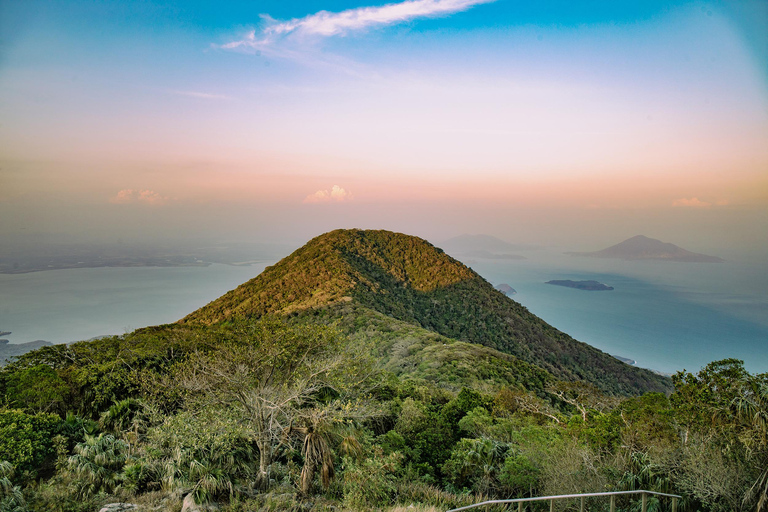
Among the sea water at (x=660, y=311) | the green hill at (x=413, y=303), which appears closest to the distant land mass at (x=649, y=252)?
the sea water at (x=660, y=311)

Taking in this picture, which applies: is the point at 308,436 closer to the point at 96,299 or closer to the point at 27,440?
the point at 27,440

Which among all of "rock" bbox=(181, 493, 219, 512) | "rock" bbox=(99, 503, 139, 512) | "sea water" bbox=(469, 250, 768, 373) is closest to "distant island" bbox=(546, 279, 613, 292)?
"sea water" bbox=(469, 250, 768, 373)

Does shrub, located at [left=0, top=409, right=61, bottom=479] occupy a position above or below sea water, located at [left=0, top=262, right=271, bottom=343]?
above

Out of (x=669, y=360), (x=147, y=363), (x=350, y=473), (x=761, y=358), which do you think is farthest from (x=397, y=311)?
(x=761, y=358)

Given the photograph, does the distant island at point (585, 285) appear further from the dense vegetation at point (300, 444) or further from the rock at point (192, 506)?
the rock at point (192, 506)

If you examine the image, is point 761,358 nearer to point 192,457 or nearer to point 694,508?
point 694,508

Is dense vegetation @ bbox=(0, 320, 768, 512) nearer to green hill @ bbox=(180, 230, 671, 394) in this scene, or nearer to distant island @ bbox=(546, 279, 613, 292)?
green hill @ bbox=(180, 230, 671, 394)
